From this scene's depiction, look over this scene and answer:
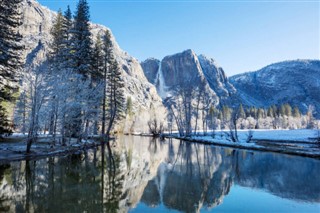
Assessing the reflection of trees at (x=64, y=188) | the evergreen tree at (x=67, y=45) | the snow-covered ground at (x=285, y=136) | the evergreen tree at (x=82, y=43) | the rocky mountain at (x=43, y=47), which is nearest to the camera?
the reflection of trees at (x=64, y=188)

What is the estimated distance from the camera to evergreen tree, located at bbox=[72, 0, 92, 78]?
1195 inches

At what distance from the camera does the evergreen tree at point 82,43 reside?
30359mm

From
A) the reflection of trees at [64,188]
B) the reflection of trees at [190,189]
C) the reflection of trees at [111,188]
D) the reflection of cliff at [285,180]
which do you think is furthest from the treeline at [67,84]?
the reflection of cliff at [285,180]

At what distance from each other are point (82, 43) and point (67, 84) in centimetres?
1022

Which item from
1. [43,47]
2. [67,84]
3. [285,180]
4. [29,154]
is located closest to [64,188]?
[29,154]

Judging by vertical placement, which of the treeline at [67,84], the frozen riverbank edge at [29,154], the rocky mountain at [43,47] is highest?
the rocky mountain at [43,47]

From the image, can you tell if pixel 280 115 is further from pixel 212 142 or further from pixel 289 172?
pixel 289 172

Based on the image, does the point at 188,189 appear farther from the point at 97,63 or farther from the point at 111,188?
the point at 97,63

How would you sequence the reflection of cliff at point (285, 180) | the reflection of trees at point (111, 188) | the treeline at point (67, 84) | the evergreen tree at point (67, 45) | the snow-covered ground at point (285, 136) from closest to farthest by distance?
the reflection of trees at point (111, 188) → the reflection of cliff at point (285, 180) → the treeline at point (67, 84) → the evergreen tree at point (67, 45) → the snow-covered ground at point (285, 136)

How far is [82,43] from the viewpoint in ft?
101

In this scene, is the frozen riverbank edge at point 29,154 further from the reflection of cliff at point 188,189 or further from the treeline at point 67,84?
the reflection of cliff at point 188,189

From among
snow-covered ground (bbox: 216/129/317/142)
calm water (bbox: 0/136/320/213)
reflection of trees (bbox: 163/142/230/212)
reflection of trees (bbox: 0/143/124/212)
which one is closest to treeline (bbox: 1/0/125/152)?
reflection of trees (bbox: 0/143/124/212)

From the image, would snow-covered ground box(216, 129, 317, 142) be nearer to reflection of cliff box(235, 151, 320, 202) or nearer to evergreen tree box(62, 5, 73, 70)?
reflection of cliff box(235, 151, 320, 202)

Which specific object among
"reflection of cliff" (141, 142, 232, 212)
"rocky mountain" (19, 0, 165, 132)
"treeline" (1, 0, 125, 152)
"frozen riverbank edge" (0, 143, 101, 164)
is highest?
"rocky mountain" (19, 0, 165, 132)
